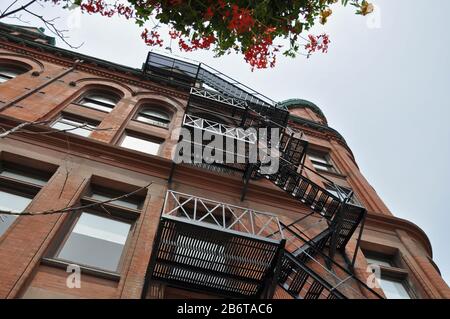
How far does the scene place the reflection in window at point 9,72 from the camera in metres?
17.6

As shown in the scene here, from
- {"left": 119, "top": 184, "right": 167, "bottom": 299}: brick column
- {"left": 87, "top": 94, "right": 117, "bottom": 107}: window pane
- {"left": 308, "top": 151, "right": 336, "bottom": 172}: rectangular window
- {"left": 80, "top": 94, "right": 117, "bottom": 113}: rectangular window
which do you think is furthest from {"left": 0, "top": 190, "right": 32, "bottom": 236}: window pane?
{"left": 308, "top": 151, "right": 336, "bottom": 172}: rectangular window

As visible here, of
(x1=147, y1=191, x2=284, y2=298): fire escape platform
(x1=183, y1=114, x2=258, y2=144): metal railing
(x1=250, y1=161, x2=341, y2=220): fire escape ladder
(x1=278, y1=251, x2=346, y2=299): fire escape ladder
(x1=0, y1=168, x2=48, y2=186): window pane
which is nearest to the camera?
(x1=147, y1=191, x2=284, y2=298): fire escape platform

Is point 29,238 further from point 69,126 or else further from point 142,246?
point 69,126

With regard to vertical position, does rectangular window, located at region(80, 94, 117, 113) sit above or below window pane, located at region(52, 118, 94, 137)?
above

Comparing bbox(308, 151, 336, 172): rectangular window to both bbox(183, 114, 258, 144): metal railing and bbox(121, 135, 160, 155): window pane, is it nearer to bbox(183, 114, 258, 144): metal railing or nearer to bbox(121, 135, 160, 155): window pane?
bbox(183, 114, 258, 144): metal railing

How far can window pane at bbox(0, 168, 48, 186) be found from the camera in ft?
36.5

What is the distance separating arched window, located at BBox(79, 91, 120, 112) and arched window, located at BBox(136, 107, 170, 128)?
137cm

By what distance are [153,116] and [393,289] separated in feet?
40.1

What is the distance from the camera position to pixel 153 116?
17984 millimetres

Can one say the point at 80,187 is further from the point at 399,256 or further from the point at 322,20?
the point at 399,256

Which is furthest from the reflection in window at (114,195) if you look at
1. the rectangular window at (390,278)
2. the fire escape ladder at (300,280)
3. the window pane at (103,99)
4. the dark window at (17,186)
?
the rectangular window at (390,278)

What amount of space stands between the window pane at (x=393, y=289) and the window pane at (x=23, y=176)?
10.8 m

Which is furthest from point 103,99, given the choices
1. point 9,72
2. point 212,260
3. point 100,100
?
Result: point 212,260

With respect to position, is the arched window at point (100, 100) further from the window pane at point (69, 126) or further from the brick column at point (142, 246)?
the brick column at point (142, 246)
